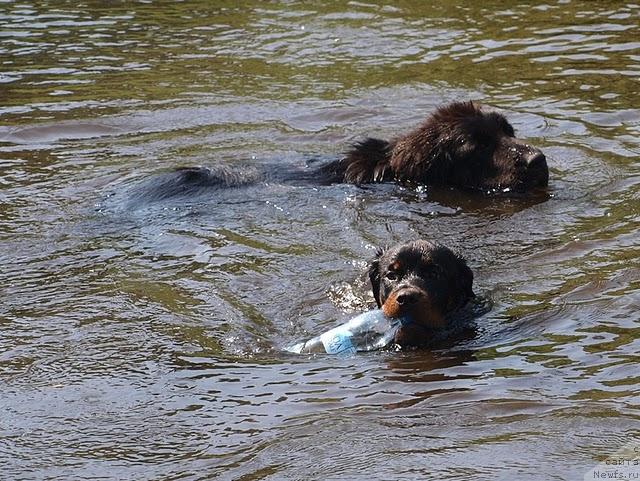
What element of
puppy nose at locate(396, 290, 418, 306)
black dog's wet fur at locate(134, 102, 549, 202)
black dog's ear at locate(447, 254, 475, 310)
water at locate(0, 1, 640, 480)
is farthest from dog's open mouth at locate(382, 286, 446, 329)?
black dog's wet fur at locate(134, 102, 549, 202)

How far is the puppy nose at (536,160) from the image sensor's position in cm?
986

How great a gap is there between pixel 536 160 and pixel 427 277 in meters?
2.89

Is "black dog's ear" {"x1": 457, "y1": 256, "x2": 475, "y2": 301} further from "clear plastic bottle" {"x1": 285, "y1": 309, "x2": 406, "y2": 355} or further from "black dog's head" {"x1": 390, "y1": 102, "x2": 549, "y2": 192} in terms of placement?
"black dog's head" {"x1": 390, "y1": 102, "x2": 549, "y2": 192}

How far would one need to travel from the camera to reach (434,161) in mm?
10383

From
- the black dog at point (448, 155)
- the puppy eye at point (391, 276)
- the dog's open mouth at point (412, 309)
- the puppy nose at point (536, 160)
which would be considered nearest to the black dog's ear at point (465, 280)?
the puppy eye at point (391, 276)

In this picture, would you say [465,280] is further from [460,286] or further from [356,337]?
[356,337]

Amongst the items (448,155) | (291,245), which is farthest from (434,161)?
(291,245)

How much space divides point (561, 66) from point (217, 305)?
254 inches

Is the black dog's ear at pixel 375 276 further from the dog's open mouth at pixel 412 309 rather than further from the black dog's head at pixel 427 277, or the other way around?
the dog's open mouth at pixel 412 309

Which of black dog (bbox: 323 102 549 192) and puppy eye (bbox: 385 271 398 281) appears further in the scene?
black dog (bbox: 323 102 549 192)

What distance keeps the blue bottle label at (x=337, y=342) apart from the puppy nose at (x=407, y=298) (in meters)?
0.35

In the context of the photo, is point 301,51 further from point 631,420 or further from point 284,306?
point 631,420

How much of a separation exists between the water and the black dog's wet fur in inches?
8.4

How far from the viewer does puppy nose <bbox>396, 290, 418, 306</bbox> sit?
682 cm
